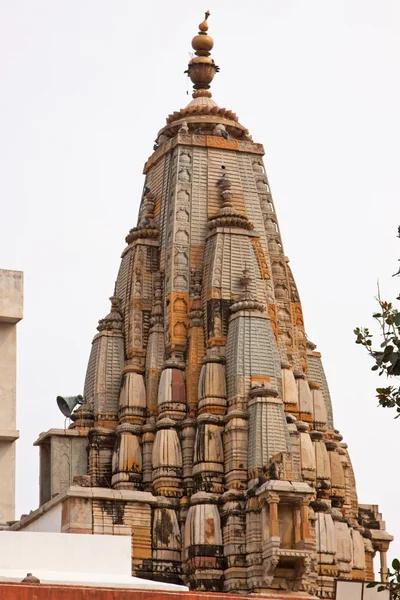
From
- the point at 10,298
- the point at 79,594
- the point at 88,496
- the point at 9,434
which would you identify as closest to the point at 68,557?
the point at 9,434

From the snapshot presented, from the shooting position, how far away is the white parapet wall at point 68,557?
36000 mm

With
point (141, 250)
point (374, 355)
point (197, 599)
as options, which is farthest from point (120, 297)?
point (374, 355)

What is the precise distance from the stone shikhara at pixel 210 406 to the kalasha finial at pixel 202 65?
55 mm

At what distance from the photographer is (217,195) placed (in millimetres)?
57594

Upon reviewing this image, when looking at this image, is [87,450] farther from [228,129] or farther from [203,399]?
[228,129]

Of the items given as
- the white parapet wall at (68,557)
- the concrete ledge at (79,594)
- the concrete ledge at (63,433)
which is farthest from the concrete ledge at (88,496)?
the concrete ledge at (79,594)

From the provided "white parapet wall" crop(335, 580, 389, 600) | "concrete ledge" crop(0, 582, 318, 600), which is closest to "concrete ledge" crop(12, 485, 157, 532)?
"concrete ledge" crop(0, 582, 318, 600)

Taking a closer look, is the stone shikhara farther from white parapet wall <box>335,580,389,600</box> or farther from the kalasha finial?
white parapet wall <box>335,580,389,600</box>

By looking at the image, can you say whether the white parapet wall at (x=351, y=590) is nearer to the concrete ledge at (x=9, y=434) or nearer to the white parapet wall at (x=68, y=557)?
the white parapet wall at (x=68, y=557)

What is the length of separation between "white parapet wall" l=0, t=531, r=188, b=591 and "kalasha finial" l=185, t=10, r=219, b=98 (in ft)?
86.6

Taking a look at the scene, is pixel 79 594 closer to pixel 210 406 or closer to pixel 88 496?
pixel 88 496

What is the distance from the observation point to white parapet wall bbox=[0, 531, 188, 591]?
36000 mm

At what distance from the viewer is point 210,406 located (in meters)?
53.2

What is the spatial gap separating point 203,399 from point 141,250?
6.26 m
